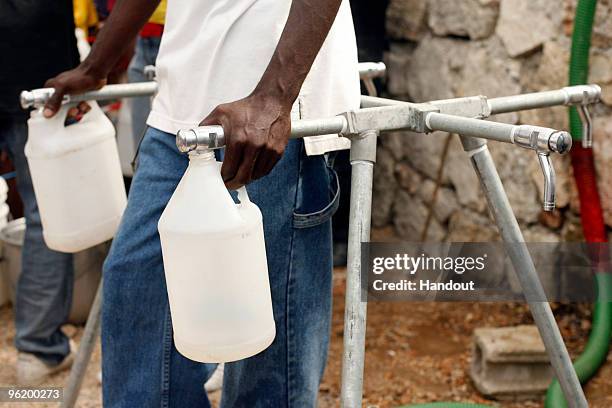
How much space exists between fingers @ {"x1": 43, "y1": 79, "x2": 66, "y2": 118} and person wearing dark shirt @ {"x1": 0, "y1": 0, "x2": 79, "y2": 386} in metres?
1.02

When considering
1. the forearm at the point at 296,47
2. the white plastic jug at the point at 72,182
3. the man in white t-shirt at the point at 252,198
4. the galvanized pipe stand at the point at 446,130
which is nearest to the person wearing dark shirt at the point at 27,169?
the white plastic jug at the point at 72,182

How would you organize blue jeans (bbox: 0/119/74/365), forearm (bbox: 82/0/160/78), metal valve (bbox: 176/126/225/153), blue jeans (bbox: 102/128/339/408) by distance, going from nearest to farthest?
metal valve (bbox: 176/126/225/153) < blue jeans (bbox: 102/128/339/408) < forearm (bbox: 82/0/160/78) < blue jeans (bbox: 0/119/74/365)

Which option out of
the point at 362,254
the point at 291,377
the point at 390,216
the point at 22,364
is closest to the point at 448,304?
the point at 390,216

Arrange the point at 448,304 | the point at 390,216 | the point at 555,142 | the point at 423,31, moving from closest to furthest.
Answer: the point at 555,142, the point at 448,304, the point at 423,31, the point at 390,216

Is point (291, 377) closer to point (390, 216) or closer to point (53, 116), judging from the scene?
point (53, 116)

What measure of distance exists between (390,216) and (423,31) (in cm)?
89

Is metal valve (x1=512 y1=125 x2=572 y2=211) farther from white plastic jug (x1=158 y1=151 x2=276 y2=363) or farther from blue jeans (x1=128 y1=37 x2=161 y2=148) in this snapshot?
blue jeans (x1=128 y1=37 x2=161 y2=148)

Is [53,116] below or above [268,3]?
below

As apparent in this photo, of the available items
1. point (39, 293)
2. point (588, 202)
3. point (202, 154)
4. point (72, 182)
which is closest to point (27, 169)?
point (39, 293)

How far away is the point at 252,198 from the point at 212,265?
0.93ft

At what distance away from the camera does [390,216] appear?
4.26 meters

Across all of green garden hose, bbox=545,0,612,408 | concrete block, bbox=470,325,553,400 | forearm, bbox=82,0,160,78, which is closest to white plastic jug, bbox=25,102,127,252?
forearm, bbox=82,0,160,78

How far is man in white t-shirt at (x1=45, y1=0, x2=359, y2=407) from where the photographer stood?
5.13 ft

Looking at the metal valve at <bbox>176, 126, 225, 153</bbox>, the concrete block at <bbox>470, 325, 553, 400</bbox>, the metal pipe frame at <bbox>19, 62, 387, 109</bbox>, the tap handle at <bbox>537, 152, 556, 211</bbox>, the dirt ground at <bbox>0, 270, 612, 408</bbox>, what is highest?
the metal valve at <bbox>176, 126, 225, 153</bbox>
